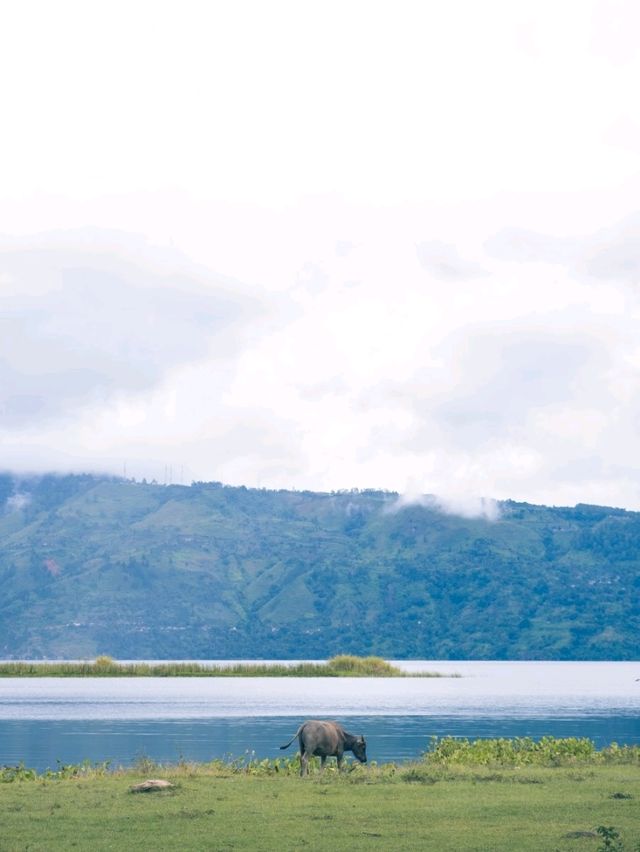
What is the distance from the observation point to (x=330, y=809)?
2786 centimetres

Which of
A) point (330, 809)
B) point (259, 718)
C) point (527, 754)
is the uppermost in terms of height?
point (527, 754)

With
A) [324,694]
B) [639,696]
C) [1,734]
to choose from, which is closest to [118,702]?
[324,694]

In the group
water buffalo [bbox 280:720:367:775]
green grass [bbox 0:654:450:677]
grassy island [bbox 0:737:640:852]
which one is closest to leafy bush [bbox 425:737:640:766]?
grassy island [bbox 0:737:640:852]

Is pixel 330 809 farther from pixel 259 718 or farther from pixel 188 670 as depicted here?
pixel 188 670

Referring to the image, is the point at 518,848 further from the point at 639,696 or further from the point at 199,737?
the point at 639,696

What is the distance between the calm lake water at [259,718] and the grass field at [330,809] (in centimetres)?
1155

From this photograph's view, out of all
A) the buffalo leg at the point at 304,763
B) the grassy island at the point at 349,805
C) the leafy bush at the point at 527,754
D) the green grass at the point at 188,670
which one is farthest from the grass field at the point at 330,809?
the green grass at the point at 188,670

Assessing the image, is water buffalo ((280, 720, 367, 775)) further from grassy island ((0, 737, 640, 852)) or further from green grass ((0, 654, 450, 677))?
green grass ((0, 654, 450, 677))

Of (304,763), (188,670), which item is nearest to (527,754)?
(304,763)

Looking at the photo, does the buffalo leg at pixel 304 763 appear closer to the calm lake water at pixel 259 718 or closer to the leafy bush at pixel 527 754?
the leafy bush at pixel 527 754

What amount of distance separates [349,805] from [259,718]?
46.4 m

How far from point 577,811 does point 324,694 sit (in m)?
85.9

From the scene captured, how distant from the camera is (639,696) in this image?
118312mm

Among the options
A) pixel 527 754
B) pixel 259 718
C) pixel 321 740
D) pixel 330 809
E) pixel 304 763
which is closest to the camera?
pixel 330 809
